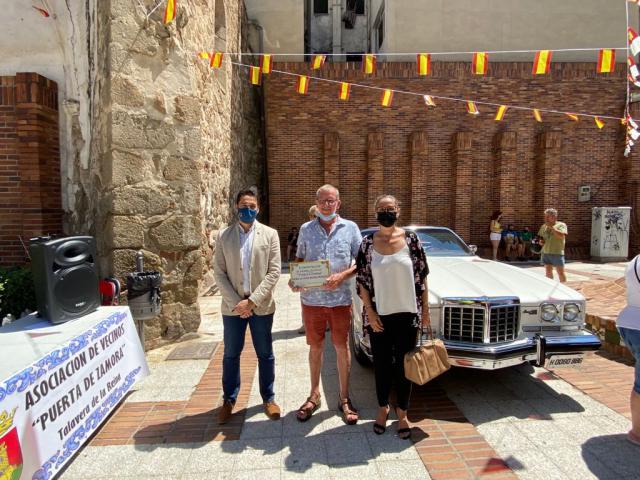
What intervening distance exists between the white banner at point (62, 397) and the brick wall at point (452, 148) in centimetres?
1123

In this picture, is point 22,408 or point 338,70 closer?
point 22,408

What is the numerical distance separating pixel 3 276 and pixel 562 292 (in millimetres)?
5545

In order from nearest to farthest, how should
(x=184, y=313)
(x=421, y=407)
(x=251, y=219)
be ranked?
(x=251, y=219), (x=421, y=407), (x=184, y=313)

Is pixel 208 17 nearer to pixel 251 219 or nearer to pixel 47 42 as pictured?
pixel 47 42

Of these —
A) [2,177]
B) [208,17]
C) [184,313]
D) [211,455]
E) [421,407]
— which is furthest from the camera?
[208,17]

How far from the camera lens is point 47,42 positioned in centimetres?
512

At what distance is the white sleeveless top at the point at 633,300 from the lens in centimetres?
291

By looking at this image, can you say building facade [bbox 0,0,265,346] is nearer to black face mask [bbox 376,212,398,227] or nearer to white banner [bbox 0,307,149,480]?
white banner [bbox 0,307,149,480]

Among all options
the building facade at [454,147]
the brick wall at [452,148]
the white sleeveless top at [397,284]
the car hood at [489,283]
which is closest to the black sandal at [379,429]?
the white sleeveless top at [397,284]

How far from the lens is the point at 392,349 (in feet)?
10.6

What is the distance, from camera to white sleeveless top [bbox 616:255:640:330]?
9.55 ft

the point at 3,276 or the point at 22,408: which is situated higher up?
the point at 3,276

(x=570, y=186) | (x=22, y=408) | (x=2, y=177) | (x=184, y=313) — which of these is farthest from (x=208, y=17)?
(x=570, y=186)

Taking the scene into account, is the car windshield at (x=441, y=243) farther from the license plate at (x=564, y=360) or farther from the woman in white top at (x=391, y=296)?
the woman in white top at (x=391, y=296)
